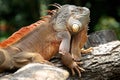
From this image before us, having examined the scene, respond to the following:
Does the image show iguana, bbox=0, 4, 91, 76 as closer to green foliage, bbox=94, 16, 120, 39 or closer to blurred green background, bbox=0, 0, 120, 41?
blurred green background, bbox=0, 0, 120, 41

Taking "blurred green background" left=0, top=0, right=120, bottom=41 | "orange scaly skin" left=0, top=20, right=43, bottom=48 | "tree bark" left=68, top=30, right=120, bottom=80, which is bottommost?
"tree bark" left=68, top=30, right=120, bottom=80

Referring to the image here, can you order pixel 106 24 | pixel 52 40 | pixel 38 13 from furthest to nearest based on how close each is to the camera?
pixel 38 13
pixel 106 24
pixel 52 40

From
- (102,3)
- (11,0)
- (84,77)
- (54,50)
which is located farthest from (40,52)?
(11,0)

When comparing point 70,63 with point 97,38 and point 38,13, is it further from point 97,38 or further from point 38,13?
point 38,13

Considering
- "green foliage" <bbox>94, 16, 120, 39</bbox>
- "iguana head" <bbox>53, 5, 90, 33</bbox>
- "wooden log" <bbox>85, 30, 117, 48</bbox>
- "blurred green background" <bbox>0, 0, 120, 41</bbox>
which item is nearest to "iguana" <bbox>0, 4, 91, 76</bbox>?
"iguana head" <bbox>53, 5, 90, 33</bbox>

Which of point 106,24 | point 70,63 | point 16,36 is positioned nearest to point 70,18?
point 70,63

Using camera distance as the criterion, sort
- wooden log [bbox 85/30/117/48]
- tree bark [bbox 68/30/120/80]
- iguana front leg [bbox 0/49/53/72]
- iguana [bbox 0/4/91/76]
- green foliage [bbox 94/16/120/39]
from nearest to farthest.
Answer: iguana front leg [bbox 0/49/53/72], iguana [bbox 0/4/91/76], tree bark [bbox 68/30/120/80], wooden log [bbox 85/30/117/48], green foliage [bbox 94/16/120/39]

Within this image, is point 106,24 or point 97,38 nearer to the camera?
point 97,38
